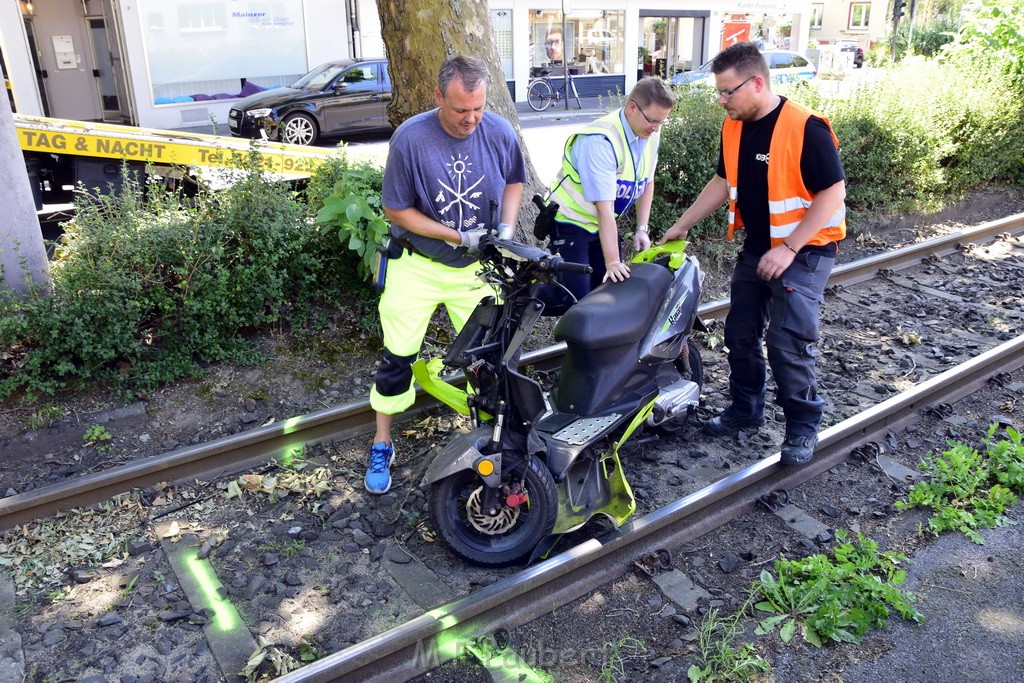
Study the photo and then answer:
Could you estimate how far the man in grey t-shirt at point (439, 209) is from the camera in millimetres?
4043

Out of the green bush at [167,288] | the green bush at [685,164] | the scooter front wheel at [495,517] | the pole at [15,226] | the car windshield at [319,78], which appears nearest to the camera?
the scooter front wheel at [495,517]

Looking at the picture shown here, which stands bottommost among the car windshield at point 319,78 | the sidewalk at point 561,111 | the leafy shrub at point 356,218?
the sidewalk at point 561,111

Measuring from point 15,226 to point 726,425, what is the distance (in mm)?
4829

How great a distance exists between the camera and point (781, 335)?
464cm

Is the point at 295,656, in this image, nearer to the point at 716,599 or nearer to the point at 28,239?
the point at 716,599

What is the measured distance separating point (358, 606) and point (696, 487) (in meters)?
2.02

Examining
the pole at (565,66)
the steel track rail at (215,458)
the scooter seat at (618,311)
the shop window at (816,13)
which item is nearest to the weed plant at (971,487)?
the scooter seat at (618,311)

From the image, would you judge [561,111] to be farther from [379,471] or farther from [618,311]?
[379,471]

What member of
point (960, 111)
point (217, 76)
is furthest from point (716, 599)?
point (217, 76)

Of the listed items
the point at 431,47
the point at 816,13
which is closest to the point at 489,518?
the point at 431,47

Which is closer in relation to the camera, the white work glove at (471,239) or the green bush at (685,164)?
the white work glove at (471,239)

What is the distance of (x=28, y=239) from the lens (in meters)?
5.50

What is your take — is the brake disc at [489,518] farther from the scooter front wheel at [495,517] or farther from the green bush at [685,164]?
the green bush at [685,164]

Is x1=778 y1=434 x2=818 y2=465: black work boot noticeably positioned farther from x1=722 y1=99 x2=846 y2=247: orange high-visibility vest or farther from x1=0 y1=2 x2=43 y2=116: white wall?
x1=0 y1=2 x2=43 y2=116: white wall
